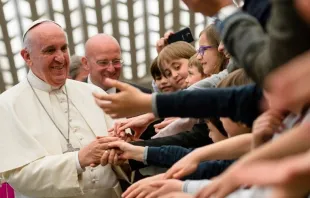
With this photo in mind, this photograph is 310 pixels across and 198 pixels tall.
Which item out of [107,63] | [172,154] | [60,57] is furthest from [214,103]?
[107,63]

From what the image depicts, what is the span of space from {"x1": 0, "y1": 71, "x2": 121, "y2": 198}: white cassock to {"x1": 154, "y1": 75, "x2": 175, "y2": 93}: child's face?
0.44 metres

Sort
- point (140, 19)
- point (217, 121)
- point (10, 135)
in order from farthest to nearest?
point (140, 19) < point (10, 135) < point (217, 121)

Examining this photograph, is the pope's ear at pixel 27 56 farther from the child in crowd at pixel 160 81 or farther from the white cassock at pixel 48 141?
the child in crowd at pixel 160 81

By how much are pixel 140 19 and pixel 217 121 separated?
4931 millimetres

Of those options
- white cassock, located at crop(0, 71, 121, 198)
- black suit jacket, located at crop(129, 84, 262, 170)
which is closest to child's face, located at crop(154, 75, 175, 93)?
white cassock, located at crop(0, 71, 121, 198)

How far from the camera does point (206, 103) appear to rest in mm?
1563

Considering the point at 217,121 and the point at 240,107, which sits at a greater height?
the point at 240,107

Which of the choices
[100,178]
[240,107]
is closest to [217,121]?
[240,107]

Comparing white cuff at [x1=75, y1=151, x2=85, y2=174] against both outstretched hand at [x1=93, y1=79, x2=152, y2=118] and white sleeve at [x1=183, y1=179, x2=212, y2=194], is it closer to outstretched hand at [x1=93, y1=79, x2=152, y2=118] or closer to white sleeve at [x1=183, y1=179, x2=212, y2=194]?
white sleeve at [x1=183, y1=179, x2=212, y2=194]

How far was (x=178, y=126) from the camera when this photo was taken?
9.72 feet

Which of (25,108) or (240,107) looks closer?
(240,107)

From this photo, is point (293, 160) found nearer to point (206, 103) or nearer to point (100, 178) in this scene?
point (206, 103)

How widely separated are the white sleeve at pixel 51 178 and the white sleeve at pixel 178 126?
1.41 ft

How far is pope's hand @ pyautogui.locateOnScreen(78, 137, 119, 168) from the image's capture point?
285cm
